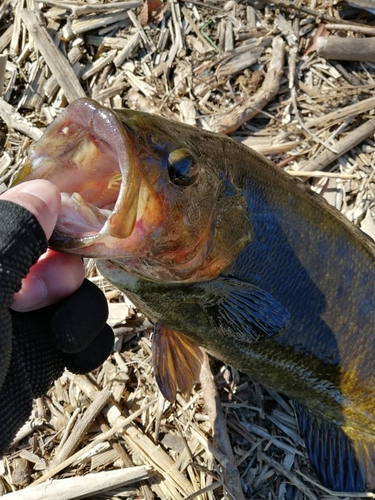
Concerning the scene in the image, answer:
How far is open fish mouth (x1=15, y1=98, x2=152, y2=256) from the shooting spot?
223 centimetres

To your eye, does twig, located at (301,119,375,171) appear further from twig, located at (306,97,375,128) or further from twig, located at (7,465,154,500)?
twig, located at (7,465,154,500)

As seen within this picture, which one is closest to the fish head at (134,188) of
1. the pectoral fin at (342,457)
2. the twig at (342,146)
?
the pectoral fin at (342,457)

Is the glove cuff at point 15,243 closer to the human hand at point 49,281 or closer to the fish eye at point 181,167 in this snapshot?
the human hand at point 49,281

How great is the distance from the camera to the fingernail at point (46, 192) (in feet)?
7.39

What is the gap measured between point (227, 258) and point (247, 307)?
0.29 m

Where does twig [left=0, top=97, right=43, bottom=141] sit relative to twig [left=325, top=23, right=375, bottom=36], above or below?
above

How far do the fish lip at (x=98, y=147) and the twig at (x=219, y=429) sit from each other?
2.06m

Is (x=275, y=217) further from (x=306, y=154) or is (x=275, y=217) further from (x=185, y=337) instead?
(x=306, y=154)

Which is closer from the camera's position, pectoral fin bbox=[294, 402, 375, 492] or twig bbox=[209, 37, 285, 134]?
pectoral fin bbox=[294, 402, 375, 492]

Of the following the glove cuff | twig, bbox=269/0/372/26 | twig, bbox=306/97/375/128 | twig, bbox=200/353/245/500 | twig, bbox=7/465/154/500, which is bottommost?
twig, bbox=200/353/245/500

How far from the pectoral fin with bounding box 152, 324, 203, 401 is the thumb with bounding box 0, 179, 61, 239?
4.74 feet

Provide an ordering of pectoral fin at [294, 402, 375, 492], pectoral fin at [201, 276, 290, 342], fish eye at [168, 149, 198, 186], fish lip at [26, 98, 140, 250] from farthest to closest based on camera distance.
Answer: pectoral fin at [294, 402, 375, 492]
pectoral fin at [201, 276, 290, 342]
fish eye at [168, 149, 198, 186]
fish lip at [26, 98, 140, 250]

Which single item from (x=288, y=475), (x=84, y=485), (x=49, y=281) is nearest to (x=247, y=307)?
(x=49, y=281)

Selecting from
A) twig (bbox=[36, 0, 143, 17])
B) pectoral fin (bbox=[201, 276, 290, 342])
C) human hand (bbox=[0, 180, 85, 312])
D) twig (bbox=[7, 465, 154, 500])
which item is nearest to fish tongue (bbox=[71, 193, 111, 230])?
human hand (bbox=[0, 180, 85, 312])
